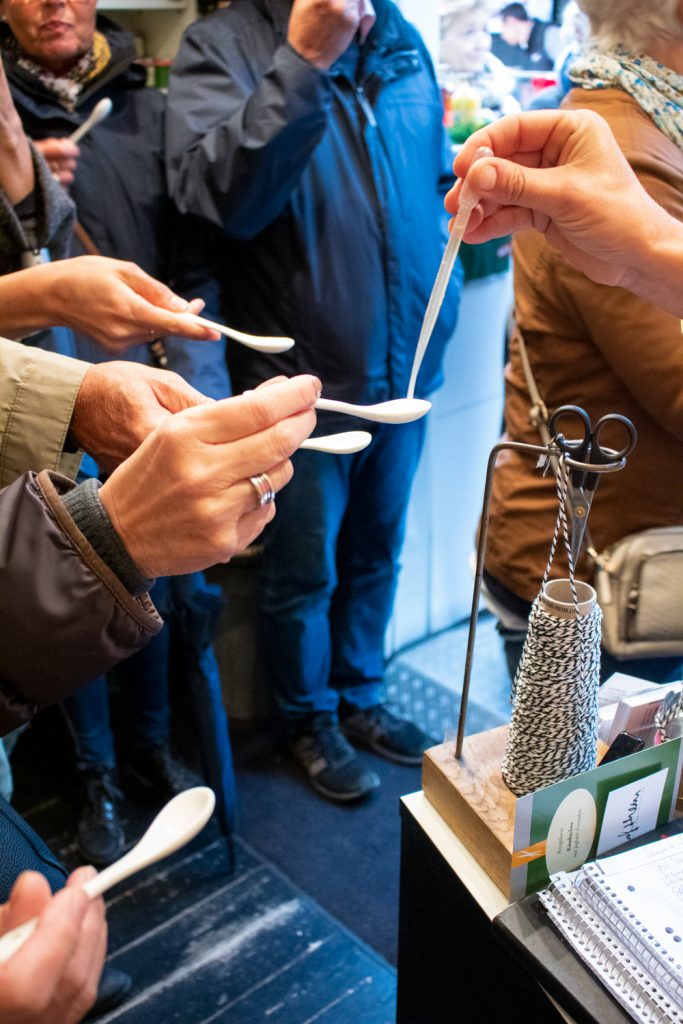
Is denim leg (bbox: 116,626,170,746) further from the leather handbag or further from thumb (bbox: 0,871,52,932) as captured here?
thumb (bbox: 0,871,52,932)

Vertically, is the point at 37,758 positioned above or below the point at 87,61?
below

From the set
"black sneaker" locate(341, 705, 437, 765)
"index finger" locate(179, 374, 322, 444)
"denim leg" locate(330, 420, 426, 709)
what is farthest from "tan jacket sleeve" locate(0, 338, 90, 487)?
"black sneaker" locate(341, 705, 437, 765)

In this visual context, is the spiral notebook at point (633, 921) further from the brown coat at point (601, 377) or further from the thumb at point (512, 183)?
the thumb at point (512, 183)

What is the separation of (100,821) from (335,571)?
0.79 m

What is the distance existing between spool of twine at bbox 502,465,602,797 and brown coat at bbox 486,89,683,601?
347 mm

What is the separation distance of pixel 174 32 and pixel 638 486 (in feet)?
5.72

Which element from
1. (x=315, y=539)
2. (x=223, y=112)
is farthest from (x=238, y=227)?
(x=315, y=539)

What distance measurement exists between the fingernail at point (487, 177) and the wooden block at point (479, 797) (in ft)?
1.95

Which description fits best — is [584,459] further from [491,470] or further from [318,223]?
[318,223]

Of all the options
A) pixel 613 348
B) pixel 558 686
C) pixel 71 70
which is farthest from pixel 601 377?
pixel 71 70

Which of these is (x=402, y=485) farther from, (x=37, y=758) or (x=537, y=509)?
(x=37, y=758)

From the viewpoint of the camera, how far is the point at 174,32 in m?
2.18

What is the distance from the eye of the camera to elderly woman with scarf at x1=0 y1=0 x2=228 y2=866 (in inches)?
63.9

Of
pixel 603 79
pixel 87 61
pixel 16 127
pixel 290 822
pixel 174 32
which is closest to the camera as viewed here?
pixel 603 79
